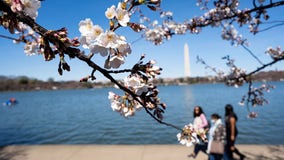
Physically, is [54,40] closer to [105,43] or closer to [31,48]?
[105,43]

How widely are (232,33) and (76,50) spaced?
6.37m

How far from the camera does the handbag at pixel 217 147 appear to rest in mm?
5594

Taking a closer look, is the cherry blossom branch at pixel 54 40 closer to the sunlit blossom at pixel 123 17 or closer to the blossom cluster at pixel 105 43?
the blossom cluster at pixel 105 43

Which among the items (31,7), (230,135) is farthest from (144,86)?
(230,135)

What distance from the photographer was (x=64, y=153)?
7.16 meters

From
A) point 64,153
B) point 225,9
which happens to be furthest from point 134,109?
point 64,153

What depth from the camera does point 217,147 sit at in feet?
18.4

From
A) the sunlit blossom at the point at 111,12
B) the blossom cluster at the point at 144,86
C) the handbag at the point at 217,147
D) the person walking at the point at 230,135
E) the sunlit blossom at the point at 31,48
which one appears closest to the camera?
the sunlit blossom at the point at 111,12

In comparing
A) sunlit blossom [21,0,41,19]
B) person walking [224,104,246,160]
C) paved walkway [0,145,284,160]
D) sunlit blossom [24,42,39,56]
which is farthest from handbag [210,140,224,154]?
sunlit blossom [21,0,41,19]

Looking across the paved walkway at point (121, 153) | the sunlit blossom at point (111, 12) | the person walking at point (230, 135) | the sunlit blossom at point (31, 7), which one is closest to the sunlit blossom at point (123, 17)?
the sunlit blossom at point (111, 12)

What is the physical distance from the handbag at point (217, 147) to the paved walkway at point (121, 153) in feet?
3.26

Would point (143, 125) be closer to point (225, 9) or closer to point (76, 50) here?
point (225, 9)

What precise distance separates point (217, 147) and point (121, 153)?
2729mm

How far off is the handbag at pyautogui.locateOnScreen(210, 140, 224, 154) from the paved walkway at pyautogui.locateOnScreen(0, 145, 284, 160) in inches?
39.1
